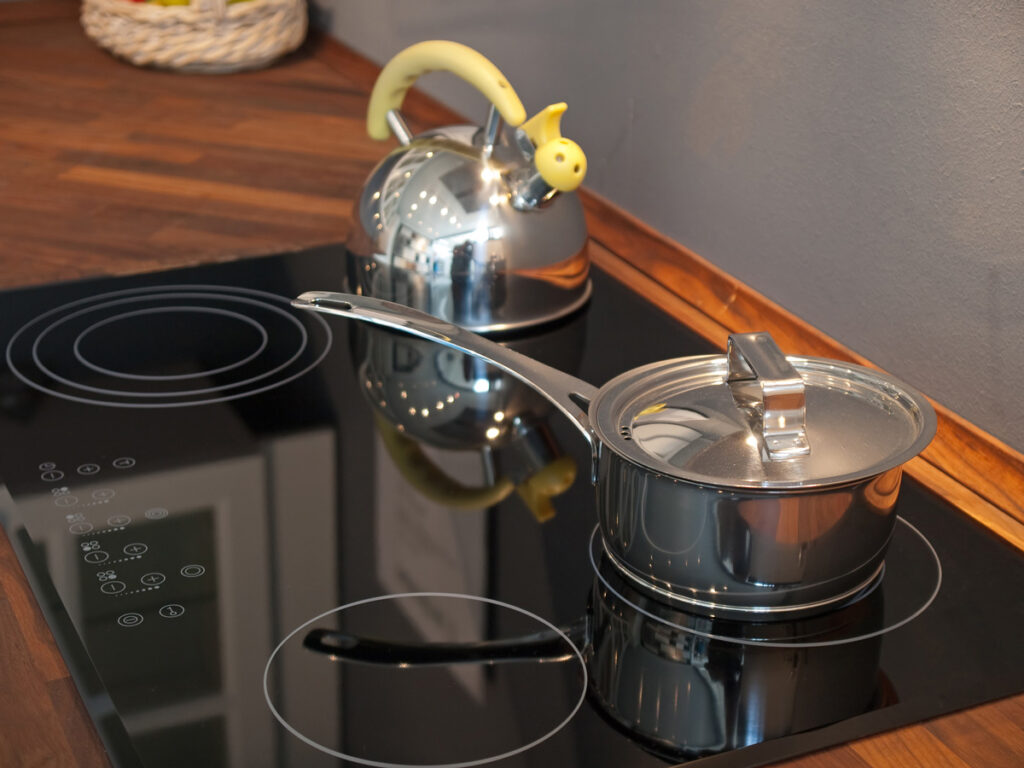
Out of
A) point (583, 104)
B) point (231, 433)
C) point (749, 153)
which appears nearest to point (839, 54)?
point (749, 153)

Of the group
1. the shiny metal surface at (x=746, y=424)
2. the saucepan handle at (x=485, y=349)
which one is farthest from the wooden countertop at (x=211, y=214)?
the saucepan handle at (x=485, y=349)

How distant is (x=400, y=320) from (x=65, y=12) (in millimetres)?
1659

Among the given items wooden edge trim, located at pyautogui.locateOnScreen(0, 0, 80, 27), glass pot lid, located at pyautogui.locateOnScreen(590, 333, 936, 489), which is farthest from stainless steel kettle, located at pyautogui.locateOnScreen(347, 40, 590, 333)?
wooden edge trim, located at pyautogui.locateOnScreen(0, 0, 80, 27)

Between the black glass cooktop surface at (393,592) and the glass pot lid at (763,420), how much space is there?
81 mm

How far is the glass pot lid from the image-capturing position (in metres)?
0.56

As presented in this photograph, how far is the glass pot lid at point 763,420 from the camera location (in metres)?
0.56

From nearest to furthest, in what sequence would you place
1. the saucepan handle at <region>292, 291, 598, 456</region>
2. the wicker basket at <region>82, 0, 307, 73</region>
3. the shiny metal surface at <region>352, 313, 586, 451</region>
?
the saucepan handle at <region>292, 291, 598, 456</region> → the shiny metal surface at <region>352, 313, 586, 451</region> → the wicker basket at <region>82, 0, 307, 73</region>

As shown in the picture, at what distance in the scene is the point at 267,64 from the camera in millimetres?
1746

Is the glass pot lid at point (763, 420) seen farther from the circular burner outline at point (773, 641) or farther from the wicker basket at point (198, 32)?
the wicker basket at point (198, 32)

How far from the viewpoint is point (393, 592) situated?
0.61 meters

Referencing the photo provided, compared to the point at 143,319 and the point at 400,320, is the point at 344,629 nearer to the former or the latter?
the point at 400,320

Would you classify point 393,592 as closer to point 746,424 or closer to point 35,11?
point 746,424

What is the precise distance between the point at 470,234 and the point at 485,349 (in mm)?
212

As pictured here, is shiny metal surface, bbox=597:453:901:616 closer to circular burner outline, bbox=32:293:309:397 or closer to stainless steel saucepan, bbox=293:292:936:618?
stainless steel saucepan, bbox=293:292:936:618
